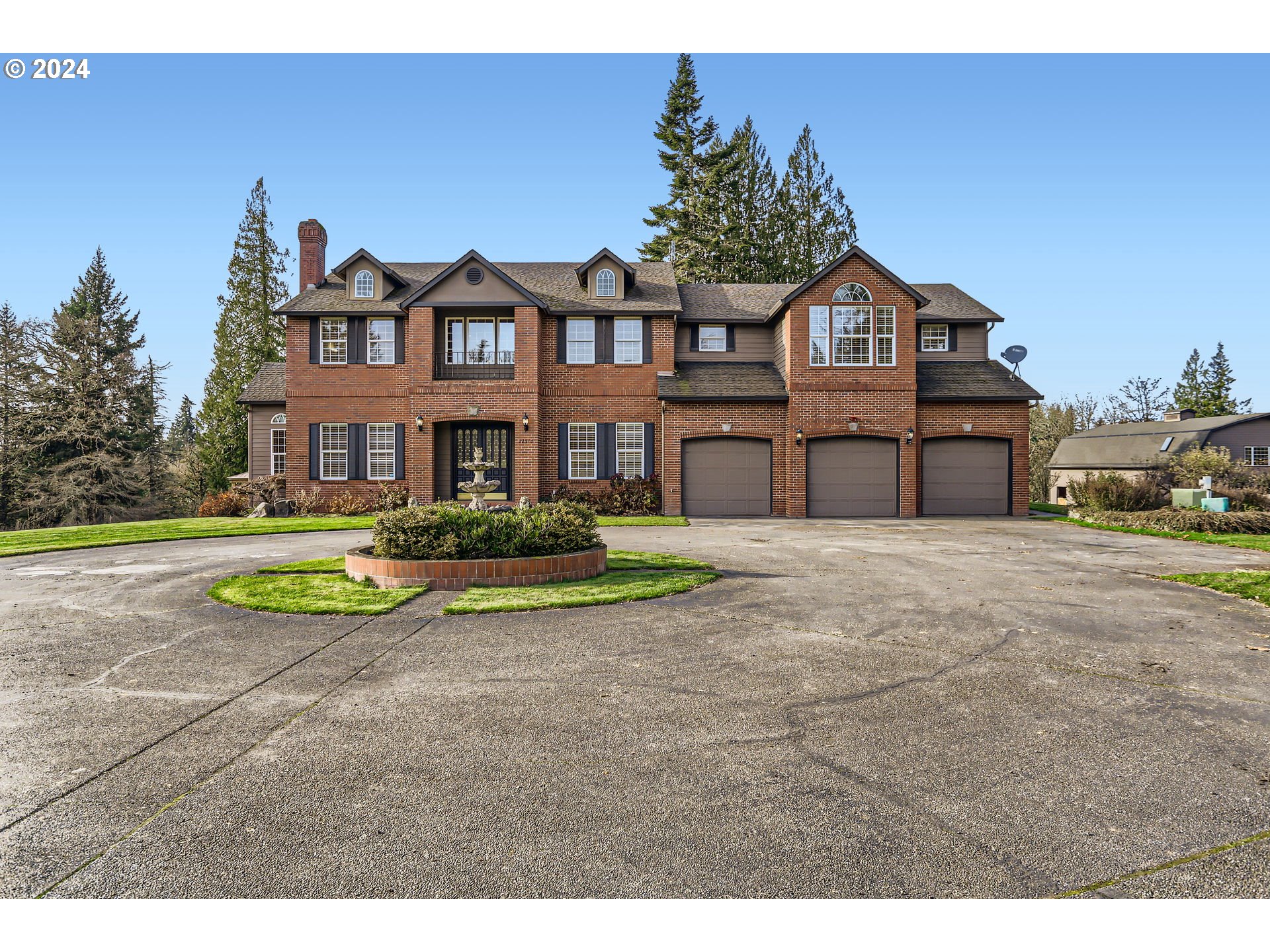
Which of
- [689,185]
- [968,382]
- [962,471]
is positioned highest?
[689,185]

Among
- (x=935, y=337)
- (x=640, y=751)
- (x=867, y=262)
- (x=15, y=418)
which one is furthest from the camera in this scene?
(x=15, y=418)

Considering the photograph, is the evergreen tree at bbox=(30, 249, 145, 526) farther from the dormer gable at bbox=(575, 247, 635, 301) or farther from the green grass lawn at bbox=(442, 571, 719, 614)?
the green grass lawn at bbox=(442, 571, 719, 614)

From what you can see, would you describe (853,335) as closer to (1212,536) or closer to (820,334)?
(820,334)

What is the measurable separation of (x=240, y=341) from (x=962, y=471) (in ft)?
120

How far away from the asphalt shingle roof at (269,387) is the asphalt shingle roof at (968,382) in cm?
2197

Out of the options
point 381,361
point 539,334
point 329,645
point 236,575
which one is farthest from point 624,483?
point 329,645

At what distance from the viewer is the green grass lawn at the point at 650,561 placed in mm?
10164

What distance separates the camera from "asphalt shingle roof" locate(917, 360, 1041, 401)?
21406 millimetres

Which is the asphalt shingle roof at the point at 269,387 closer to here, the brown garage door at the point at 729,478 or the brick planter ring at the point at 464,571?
the brown garage door at the point at 729,478

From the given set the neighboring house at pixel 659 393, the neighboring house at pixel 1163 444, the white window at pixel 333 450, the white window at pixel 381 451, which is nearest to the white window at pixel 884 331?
the neighboring house at pixel 659 393

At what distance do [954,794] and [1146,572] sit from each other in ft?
29.7

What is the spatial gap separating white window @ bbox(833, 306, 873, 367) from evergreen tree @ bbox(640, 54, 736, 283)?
1874 cm

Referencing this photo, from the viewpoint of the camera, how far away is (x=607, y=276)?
76.7ft

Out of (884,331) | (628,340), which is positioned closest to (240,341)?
(628,340)
